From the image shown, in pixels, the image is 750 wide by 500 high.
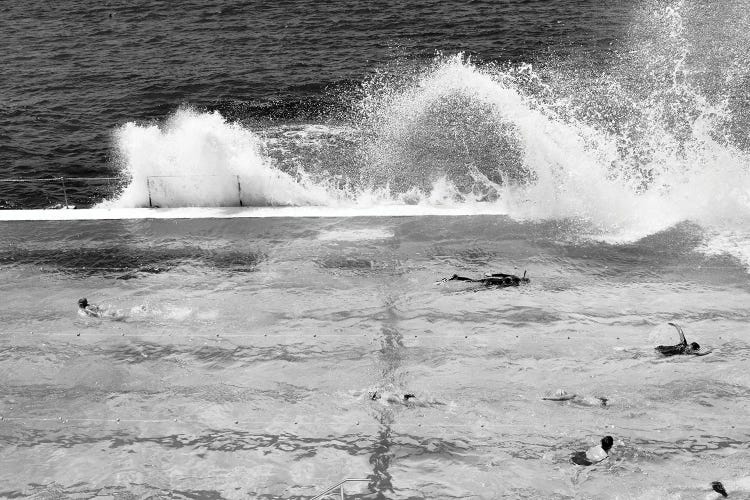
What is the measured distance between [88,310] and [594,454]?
12924mm

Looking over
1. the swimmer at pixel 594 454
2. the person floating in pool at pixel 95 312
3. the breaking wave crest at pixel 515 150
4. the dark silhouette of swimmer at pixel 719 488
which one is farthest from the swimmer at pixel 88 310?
the dark silhouette of swimmer at pixel 719 488

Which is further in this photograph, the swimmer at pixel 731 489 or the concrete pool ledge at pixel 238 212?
the concrete pool ledge at pixel 238 212

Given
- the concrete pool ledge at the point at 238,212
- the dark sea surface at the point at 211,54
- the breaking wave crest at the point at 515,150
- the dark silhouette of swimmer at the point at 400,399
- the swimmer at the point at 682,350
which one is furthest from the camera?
the dark sea surface at the point at 211,54

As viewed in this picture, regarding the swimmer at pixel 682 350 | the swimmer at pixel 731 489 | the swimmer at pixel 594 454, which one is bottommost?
the swimmer at pixel 731 489

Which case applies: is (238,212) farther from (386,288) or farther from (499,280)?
(499,280)

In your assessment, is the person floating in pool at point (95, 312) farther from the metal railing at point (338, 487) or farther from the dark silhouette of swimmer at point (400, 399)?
the metal railing at point (338, 487)

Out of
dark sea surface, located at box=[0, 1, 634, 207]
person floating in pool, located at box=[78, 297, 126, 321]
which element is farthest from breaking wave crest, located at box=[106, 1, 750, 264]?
person floating in pool, located at box=[78, 297, 126, 321]

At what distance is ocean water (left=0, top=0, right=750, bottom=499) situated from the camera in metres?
16.5

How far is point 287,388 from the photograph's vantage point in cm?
1848

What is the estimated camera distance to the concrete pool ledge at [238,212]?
27109 mm

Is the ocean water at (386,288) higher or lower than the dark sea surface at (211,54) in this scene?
lower

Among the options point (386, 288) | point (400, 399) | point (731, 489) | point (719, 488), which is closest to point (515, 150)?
point (386, 288)

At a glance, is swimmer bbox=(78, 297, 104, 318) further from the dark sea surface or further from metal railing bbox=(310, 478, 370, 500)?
the dark sea surface

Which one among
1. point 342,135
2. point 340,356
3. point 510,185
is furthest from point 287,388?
point 342,135
